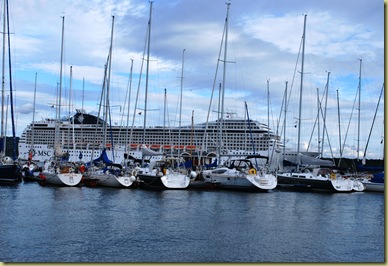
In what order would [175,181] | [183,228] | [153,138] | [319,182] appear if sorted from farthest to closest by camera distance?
[153,138], [319,182], [175,181], [183,228]

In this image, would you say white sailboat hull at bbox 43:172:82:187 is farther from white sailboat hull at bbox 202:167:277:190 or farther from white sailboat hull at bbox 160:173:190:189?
white sailboat hull at bbox 202:167:277:190

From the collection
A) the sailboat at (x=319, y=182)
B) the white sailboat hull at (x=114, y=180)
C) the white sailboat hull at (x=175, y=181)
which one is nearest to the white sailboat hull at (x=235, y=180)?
the white sailboat hull at (x=175, y=181)

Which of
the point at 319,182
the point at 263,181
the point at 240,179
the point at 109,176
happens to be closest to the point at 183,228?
the point at 263,181

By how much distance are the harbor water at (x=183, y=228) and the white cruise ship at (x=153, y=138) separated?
41.7 m

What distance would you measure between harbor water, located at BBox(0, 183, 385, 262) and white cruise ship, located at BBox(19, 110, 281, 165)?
4170 cm

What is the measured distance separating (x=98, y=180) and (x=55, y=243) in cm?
2002

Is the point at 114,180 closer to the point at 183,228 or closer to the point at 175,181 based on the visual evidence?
the point at 175,181

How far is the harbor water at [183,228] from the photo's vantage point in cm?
1424

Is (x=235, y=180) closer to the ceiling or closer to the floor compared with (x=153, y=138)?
closer to the floor

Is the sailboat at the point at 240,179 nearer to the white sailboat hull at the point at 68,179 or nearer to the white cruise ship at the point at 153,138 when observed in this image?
the white sailboat hull at the point at 68,179

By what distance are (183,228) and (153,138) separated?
63194mm

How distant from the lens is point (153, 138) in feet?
267

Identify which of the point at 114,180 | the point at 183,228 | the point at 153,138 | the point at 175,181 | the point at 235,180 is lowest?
the point at 183,228

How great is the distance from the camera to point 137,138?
266 ft
